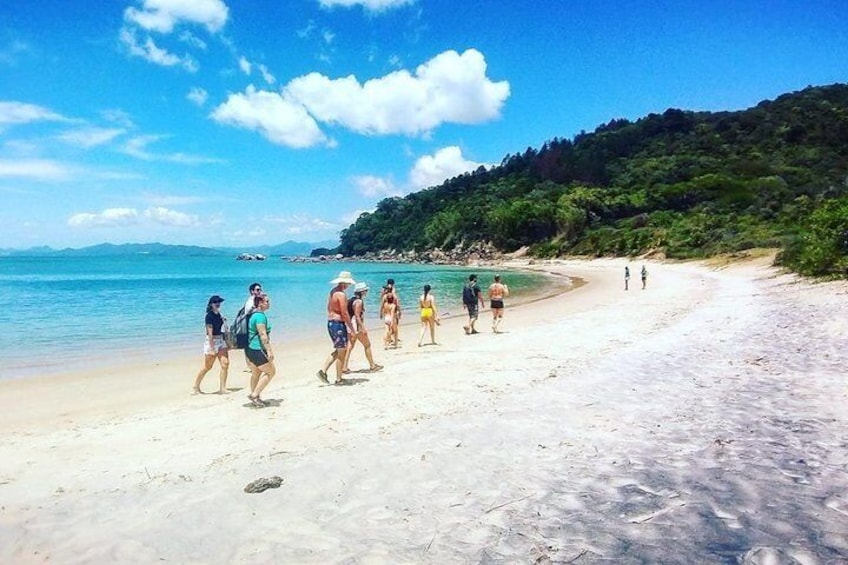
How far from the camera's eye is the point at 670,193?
9512 centimetres

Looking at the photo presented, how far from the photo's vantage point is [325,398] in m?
9.45

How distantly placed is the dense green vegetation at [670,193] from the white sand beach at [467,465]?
657 inches

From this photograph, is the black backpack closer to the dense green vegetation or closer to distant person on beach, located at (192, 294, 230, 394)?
distant person on beach, located at (192, 294, 230, 394)

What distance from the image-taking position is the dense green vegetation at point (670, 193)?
205ft

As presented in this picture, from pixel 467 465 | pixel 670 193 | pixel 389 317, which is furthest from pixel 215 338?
pixel 670 193

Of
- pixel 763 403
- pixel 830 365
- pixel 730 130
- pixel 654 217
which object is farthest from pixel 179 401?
pixel 730 130

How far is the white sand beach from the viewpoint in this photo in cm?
422

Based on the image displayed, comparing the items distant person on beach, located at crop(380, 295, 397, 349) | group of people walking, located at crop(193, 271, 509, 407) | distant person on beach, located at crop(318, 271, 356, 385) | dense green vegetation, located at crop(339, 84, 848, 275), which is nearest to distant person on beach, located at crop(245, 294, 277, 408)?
group of people walking, located at crop(193, 271, 509, 407)

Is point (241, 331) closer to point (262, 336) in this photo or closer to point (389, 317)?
point (262, 336)

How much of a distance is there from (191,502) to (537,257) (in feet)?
306

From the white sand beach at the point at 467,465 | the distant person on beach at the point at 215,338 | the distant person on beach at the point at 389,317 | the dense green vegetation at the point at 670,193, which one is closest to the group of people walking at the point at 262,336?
the distant person on beach at the point at 215,338

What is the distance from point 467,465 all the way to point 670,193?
99.3 m

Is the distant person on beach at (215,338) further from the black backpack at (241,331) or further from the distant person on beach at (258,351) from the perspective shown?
the distant person on beach at (258,351)

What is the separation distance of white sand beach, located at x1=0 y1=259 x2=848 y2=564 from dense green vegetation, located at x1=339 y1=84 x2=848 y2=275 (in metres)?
16.7
